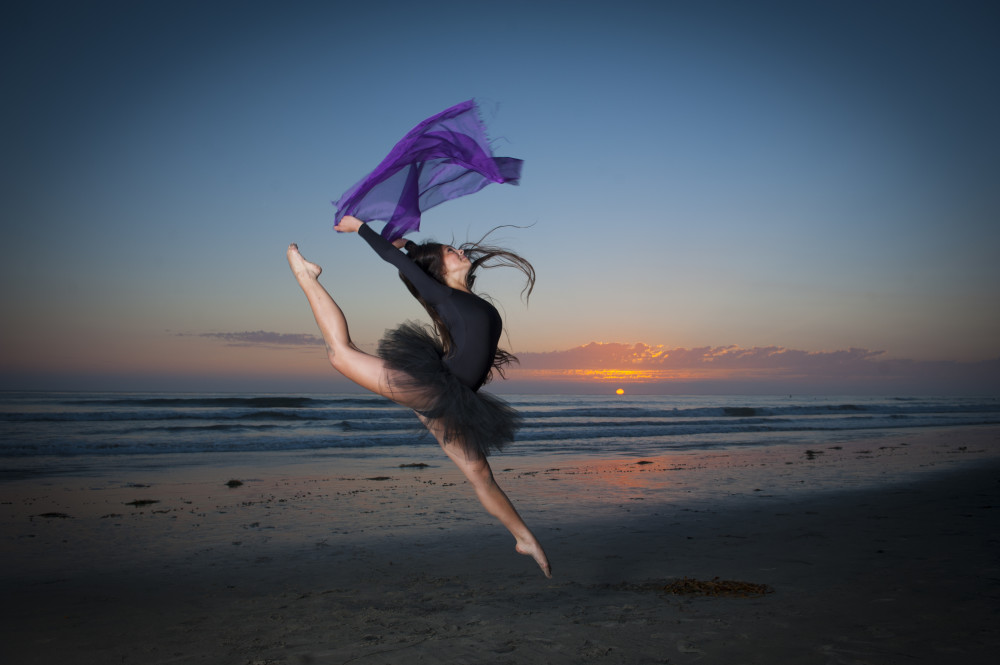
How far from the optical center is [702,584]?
4605mm

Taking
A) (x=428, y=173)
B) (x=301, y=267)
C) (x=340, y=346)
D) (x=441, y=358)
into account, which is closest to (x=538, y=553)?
(x=441, y=358)

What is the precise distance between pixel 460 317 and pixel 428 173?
3.63ft

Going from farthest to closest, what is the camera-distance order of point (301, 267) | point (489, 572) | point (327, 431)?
point (327, 431) < point (489, 572) < point (301, 267)

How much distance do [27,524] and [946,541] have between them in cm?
886

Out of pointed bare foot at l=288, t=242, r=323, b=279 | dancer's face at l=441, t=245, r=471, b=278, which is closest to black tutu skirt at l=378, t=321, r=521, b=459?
dancer's face at l=441, t=245, r=471, b=278

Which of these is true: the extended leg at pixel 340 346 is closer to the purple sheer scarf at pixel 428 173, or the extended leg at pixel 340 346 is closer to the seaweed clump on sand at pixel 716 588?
the purple sheer scarf at pixel 428 173

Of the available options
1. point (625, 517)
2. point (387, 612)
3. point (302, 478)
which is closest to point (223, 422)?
point (302, 478)

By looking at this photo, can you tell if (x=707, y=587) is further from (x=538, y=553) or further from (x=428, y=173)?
(x=428, y=173)

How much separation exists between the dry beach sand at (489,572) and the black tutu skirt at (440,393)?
1066mm

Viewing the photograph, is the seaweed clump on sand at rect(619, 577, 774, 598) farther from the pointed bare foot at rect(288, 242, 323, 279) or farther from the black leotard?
the pointed bare foot at rect(288, 242, 323, 279)

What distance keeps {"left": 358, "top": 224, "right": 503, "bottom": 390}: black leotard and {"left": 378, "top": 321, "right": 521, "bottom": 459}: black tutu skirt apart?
0.10 m

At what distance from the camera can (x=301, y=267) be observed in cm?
385

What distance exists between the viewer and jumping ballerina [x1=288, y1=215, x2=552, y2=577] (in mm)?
3771

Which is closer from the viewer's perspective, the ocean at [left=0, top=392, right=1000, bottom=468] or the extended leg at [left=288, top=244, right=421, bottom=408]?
the extended leg at [left=288, top=244, right=421, bottom=408]
